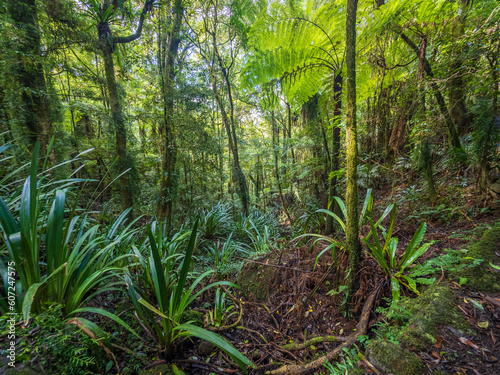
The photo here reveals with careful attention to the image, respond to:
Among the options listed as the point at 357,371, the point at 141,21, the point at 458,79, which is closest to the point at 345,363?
the point at 357,371

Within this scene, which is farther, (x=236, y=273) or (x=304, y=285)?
(x=236, y=273)

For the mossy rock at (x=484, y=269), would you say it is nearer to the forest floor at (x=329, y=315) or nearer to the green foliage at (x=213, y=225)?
the forest floor at (x=329, y=315)

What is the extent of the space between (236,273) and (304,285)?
3.41 ft

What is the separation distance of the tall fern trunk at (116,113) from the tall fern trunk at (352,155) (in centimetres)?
383

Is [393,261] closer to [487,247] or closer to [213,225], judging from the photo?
[487,247]

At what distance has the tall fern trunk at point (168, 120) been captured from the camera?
3.94 meters

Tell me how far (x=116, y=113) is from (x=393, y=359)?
495 cm

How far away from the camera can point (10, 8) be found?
2.90 meters

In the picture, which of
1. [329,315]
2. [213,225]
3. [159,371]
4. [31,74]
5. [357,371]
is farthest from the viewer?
[213,225]

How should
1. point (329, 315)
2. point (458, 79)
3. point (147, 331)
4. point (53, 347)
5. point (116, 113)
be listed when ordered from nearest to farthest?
point (53, 347)
point (147, 331)
point (329, 315)
point (458, 79)
point (116, 113)

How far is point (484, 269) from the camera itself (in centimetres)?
123

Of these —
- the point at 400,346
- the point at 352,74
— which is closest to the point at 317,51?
the point at 352,74

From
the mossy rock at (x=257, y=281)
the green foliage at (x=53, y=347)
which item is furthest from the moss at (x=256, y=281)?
the green foliage at (x=53, y=347)

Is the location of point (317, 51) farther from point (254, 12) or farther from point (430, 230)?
point (430, 230)
